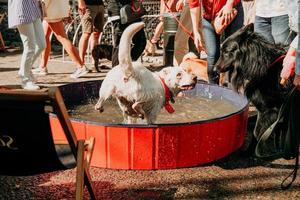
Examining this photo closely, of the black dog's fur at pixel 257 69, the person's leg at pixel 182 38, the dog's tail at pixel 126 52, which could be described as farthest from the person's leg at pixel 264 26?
the person's leg at pixel 182 38

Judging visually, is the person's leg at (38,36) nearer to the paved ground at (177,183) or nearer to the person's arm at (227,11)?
the person's arm at (227,11)

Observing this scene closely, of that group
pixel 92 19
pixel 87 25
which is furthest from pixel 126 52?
pixel 92 19

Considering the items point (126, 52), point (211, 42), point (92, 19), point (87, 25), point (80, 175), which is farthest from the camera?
point (92, 19)

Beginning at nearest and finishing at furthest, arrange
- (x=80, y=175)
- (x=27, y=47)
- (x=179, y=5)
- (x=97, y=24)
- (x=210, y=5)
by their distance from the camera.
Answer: (x=80, y=175) → (x=210, y=5) → (x=27, y=47) → (x=97, y=24) → (x=179, y=5)

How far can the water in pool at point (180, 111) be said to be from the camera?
17.4 feet

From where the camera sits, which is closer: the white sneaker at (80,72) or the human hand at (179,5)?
the white sneaker at (80,72)

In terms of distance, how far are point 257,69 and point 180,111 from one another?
1913 mm

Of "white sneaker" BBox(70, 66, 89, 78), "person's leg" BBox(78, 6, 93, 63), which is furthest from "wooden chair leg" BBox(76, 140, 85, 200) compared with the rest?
"person's leg" BBox(78, 6, 93, 63)

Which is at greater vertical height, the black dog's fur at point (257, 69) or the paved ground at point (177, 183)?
the black dog's fur at point (257, 69)

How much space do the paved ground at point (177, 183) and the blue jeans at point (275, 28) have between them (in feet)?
4.64

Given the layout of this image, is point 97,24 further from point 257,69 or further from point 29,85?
point 257,69

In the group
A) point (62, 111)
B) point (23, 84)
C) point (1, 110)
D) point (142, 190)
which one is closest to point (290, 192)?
point (142, 190)

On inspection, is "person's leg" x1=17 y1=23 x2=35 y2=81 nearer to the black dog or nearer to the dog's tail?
the black dog

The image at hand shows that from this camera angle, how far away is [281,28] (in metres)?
4.71
